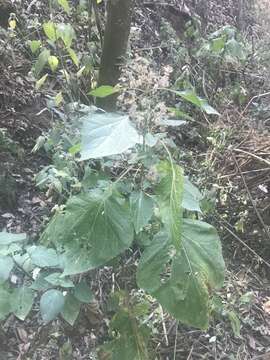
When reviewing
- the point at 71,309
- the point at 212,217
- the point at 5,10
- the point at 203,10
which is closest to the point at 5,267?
the point at 71,309

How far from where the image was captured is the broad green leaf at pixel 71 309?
146 centimetres

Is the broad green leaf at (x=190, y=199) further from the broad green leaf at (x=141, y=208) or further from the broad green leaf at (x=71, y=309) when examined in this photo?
the broad green leaf at (x=71, y=309)

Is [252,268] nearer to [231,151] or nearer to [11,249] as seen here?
[231,151]

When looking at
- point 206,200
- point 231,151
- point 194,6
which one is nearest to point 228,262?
point 206,200

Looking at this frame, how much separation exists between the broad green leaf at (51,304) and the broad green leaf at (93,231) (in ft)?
0.35

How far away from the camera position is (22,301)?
1.40 metres

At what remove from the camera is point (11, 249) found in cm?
141

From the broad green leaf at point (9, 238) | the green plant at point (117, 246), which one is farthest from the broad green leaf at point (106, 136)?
the broad green leaf at point (9, 238)

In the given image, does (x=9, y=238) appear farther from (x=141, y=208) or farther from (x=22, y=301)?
(x=141, y=208)

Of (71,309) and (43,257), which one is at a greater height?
(43,257)

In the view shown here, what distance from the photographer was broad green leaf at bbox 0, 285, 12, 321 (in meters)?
1.36

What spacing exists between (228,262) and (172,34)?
205 cm

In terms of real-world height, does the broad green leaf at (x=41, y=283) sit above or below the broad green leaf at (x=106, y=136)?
below

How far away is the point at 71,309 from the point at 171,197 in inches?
17.9
